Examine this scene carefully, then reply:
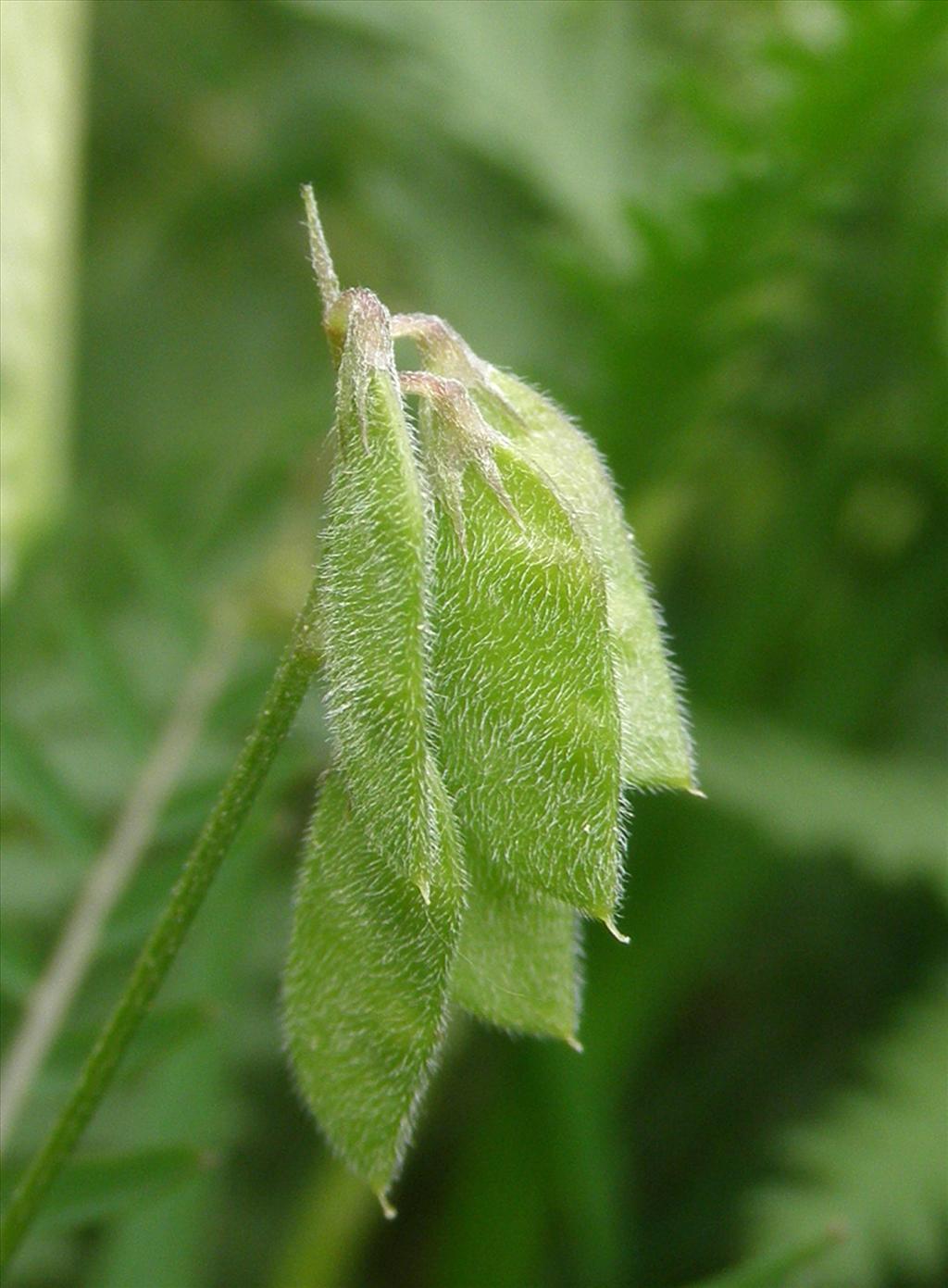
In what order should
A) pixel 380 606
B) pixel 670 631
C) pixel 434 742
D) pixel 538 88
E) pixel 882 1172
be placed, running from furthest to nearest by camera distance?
pixel 538 88
pixel 670 631
pixel 882 1172
pixel 434 742
pixel 380 606

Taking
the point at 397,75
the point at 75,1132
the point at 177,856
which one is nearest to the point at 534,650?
the point at 75,1132

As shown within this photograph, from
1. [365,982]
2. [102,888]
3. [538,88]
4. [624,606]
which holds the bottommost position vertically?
[102,888]

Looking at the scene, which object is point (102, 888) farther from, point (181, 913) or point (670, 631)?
point (670, 631)

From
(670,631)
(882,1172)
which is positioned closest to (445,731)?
(882,1172)

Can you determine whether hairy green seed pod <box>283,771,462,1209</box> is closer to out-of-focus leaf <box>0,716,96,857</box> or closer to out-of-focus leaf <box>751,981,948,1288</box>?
out-of-focus leaf <box>0,716,96,857</box>

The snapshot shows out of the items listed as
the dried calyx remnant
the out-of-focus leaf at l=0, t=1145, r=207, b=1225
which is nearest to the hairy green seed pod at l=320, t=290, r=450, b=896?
the dried calyx remnant

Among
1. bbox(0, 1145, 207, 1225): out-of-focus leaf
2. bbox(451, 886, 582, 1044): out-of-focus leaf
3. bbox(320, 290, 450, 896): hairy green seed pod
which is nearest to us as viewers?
bbox(320, 290, 450, 896): hairy green seed pod

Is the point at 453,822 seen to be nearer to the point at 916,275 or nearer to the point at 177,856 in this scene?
the point at 177,856
